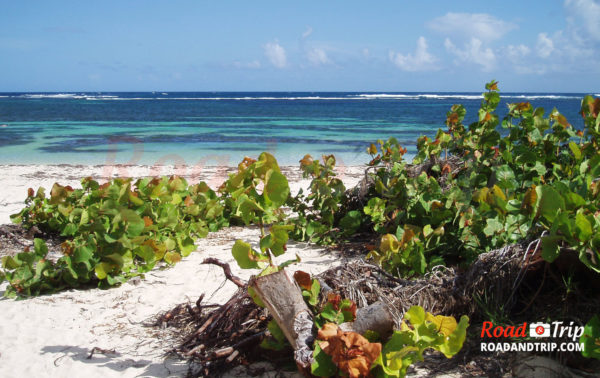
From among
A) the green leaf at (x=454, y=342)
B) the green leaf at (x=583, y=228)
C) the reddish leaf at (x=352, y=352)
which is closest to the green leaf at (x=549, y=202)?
the green leaf at (x=583, y=228)

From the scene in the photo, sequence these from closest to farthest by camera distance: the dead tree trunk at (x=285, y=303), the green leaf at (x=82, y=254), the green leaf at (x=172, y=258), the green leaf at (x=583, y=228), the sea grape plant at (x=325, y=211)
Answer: the green leaf at (x=583, y=228) → the dead tree trunk at (x=285, y=303) → the green leaf at (x=82, y=254) → the green leaf at (x=172, y=258) → the sea grape plant at (x=325, y=211)

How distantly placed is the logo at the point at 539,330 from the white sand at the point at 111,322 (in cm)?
156

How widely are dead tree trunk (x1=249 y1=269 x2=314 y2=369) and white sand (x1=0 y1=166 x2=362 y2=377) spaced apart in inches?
23.8

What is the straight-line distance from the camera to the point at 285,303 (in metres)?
1.93

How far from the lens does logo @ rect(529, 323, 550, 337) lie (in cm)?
195

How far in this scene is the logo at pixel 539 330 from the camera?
1949 mm

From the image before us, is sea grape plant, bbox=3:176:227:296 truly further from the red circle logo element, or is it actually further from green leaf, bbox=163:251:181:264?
the red circle logo element

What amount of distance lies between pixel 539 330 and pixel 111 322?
7.44 ft

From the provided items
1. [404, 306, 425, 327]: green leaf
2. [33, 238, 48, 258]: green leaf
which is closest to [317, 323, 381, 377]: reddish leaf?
[404, 306, 425, 327]: green leaf

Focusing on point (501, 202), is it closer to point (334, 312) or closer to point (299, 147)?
point (334, 312)

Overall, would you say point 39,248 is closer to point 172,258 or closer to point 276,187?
point 172,258

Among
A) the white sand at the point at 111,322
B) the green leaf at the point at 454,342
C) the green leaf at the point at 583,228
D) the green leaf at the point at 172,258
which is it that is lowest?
the white sand at the point at 111,322

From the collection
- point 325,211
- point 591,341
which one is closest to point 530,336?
point 591,341

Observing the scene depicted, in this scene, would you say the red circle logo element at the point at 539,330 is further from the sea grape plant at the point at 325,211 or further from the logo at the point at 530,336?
the sea grape plant at the point at 325,211
